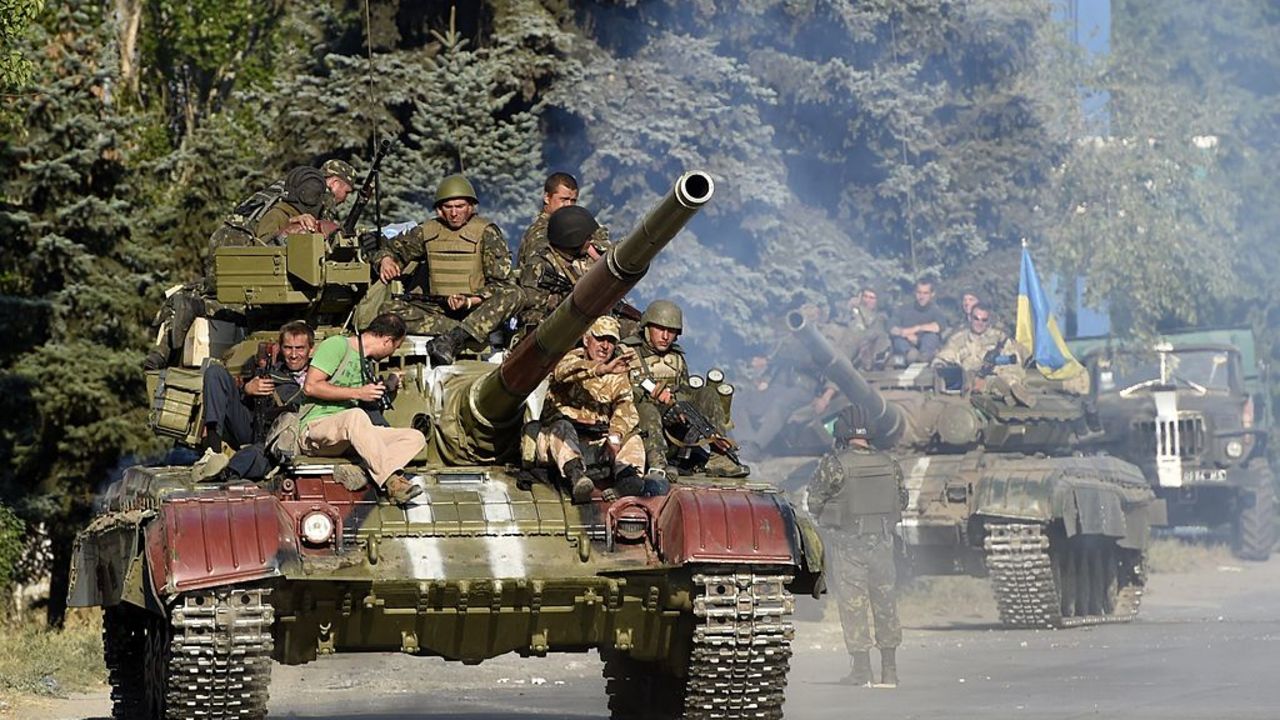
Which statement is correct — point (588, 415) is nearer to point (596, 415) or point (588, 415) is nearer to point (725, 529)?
point (596, 415)

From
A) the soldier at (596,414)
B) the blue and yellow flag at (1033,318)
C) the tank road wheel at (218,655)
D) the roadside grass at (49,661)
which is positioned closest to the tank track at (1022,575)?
the blue and yellow flag at (1033,318)

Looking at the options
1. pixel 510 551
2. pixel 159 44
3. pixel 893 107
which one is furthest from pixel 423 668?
pixel 159 44

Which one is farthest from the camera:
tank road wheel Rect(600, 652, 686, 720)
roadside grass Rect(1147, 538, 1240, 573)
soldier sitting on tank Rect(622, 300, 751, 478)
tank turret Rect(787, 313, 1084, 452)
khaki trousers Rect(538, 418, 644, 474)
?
roadside grass Rect(1147, 538, 1240, 573)

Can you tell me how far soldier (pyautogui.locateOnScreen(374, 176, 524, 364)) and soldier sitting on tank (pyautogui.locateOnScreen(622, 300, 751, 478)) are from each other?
0.77 meters

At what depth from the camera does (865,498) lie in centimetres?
2078

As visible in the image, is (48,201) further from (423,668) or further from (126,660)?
(126,660)

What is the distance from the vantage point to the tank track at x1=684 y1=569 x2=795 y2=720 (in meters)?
13.7

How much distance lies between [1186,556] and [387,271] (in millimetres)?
20824

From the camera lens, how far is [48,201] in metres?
24.2

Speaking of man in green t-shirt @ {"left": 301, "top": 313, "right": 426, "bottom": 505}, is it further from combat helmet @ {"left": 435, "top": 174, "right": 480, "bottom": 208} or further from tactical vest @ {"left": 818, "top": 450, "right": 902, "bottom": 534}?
tactical vest @ {"left": 818, "top": 450, "right": 902, "bottom": 534}

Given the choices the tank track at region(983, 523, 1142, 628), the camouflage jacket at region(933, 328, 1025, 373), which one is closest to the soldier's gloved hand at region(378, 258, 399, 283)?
the tank track at region(983, 523, 1142, 628)

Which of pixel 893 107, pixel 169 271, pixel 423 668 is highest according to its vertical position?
pixel 893 107

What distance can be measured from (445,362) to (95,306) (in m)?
9.42

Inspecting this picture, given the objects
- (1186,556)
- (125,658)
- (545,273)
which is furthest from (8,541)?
(1186,556)
